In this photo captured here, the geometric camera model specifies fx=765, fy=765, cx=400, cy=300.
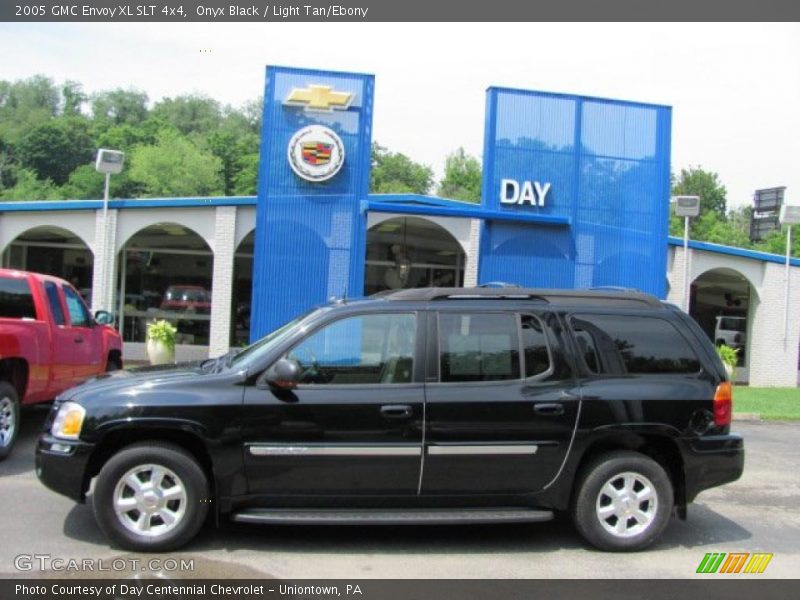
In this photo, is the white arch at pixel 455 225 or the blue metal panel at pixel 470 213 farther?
the white arch at pixel 455 225

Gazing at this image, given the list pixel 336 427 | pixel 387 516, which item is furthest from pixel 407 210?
pixel 387 516

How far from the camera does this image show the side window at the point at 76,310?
9.15 metres

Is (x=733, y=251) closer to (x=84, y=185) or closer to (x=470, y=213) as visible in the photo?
(x=470, y=213)

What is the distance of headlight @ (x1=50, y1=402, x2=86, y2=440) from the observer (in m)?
5.16

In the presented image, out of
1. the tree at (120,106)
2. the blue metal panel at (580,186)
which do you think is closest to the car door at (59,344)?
the blue metal panel at (580,186)

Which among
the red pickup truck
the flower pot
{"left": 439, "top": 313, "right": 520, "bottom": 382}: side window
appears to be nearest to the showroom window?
the flower pot

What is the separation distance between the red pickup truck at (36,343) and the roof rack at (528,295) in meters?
4.21

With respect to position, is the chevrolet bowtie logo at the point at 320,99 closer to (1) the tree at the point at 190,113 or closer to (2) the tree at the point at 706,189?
(2) the tree at the point at 706,189

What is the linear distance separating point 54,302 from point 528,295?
5.66 meters

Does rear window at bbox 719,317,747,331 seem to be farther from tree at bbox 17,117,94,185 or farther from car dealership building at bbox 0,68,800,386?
tree at bbox 17,117,94,185

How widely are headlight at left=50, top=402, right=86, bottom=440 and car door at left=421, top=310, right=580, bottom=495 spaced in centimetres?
235

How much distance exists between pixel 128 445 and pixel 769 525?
5.23 meters

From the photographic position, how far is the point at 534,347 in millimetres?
5605

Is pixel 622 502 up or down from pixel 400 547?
up
